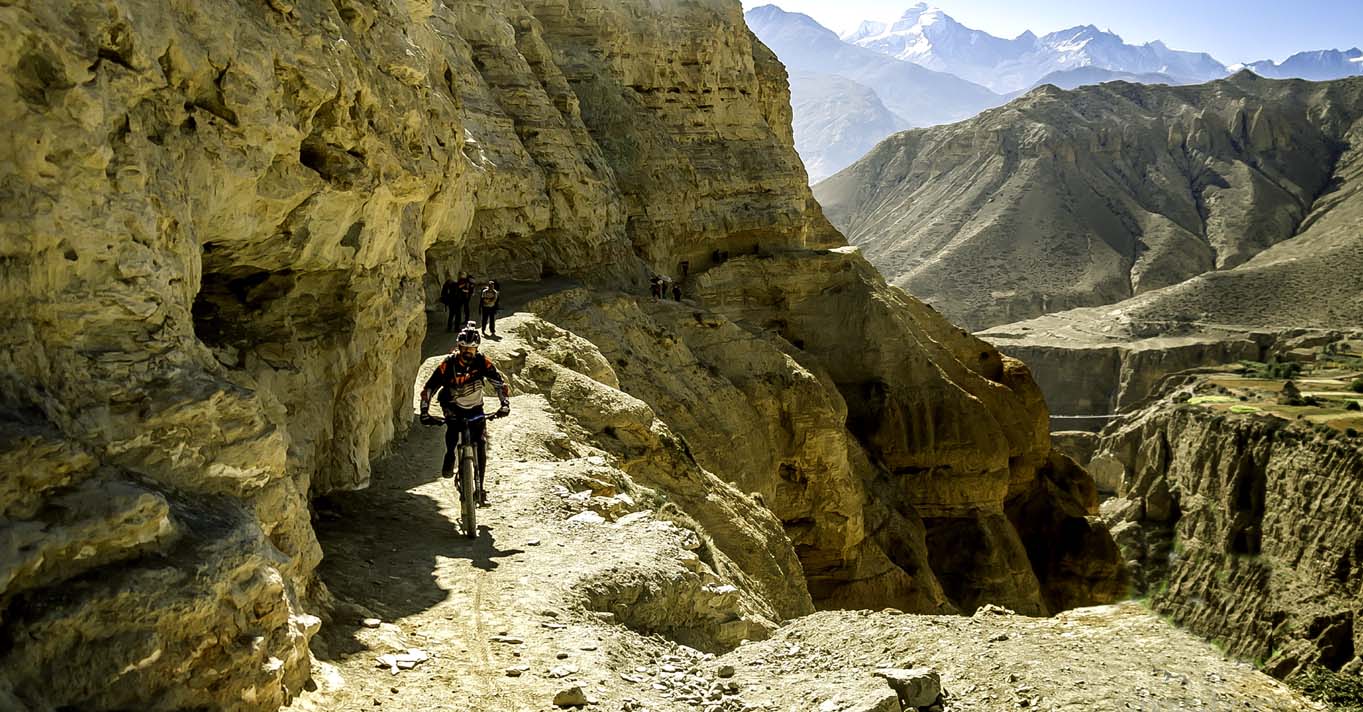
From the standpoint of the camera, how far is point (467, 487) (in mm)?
7973

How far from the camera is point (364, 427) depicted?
894cm

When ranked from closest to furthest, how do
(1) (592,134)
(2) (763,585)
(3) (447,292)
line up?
(2) (763,585), (3) (447,292), (1) (592,134)

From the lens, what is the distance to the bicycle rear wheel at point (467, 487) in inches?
313

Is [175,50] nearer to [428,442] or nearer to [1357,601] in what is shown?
[428,442]

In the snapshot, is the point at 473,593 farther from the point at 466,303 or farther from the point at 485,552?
the point at 466,303

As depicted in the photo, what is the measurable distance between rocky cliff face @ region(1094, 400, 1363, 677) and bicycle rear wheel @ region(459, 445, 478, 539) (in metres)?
21.6

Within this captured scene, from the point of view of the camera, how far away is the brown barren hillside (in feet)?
290

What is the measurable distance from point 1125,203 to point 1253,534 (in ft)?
276

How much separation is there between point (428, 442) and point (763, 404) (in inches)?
463

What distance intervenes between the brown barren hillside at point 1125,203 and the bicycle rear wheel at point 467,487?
7684cm

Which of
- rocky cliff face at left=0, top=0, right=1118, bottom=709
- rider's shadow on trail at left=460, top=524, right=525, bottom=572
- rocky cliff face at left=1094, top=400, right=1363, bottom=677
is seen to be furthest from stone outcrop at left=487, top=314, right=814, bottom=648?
rocky cliff face at left=1094, top=400, right=1363, bottom=677

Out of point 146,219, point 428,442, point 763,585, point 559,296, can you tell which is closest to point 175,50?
point 146,219

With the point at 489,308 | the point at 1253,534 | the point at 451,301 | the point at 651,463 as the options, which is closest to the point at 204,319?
the point at 651,463

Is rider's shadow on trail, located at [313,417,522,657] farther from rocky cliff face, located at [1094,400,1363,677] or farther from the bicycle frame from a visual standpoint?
rocky cliff face, located at [1094,400,1363,677]
